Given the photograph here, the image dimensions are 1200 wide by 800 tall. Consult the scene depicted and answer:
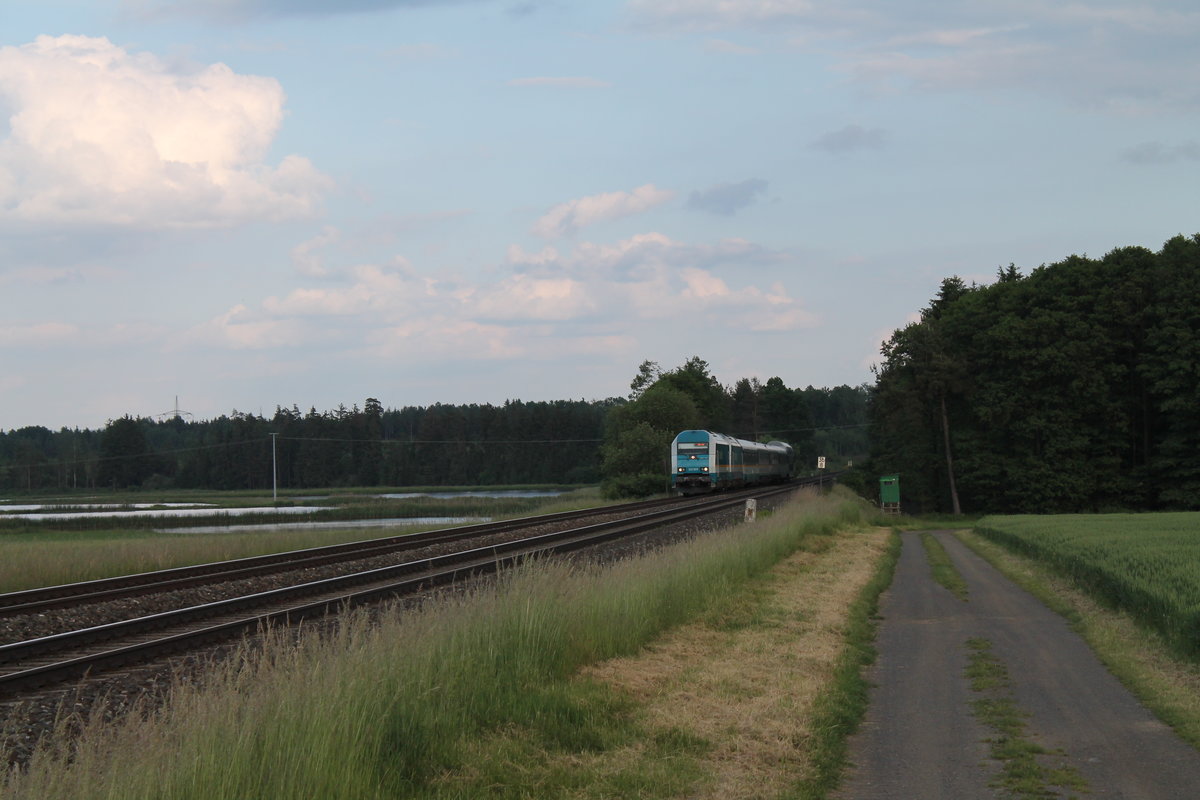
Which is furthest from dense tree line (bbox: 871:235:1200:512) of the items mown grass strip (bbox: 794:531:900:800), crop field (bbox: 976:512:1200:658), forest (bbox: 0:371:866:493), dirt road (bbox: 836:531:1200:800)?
forest (bbox: 0:371:866:493)

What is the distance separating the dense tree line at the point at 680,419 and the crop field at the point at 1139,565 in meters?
43.1

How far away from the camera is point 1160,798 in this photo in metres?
7.05

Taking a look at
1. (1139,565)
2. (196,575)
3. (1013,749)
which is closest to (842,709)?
(1013,749)

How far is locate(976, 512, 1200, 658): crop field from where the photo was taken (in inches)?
517

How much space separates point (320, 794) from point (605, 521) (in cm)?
3098

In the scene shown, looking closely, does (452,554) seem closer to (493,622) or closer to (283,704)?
(493,622)

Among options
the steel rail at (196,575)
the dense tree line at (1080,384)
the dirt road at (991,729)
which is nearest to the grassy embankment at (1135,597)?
the dirt road at (991,729)

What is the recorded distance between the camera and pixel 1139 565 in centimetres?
1805

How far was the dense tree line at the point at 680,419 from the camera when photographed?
79.7 meters

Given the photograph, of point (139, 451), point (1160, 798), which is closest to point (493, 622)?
point (1160, 798)

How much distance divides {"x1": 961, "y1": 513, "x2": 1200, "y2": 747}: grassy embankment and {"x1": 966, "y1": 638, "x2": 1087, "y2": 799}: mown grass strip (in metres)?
1.27

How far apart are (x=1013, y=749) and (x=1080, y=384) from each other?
5830 cm

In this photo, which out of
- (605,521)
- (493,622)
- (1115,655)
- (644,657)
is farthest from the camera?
(605,521)

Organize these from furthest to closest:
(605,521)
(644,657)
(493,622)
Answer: (605,521)
(644,657)
(493,622)
